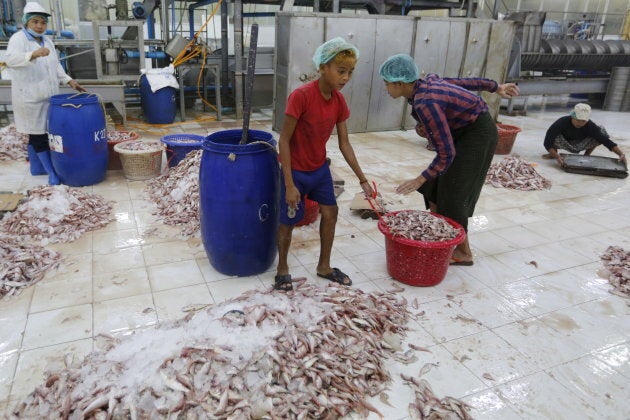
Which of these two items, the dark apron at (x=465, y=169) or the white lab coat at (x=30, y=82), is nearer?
the dark apron at (x=465, y=169)

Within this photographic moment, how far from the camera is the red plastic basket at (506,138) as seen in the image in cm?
773

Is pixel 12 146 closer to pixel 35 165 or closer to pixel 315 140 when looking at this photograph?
pixel 35 165

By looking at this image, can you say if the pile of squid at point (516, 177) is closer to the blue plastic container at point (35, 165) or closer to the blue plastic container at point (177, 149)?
the blue plastic container at point (177, 149)

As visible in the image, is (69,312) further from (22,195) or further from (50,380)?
(22,195)

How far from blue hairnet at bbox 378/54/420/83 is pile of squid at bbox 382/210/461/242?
1121mm

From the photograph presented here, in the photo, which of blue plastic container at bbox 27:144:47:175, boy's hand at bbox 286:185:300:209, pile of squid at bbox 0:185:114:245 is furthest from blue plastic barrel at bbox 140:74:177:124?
boy's hand at bbox 286:185:300:209

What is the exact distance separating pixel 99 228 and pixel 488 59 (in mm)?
8295

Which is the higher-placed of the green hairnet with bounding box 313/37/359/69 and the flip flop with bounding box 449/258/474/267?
the green hairnet with bounding box 313/37/359/69

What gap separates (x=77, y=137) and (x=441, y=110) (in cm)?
422

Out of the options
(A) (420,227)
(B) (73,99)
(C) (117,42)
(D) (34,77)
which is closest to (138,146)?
(B) (73,99)

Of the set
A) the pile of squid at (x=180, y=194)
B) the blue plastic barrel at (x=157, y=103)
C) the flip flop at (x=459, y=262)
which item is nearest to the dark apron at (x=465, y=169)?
the flip flop at (x=459, y=262)

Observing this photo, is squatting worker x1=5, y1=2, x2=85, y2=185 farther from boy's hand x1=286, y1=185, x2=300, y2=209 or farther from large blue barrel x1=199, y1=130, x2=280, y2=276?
boy's hand x1=286, y1=185, x2=300, y2=209

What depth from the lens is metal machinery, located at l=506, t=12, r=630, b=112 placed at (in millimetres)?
11070

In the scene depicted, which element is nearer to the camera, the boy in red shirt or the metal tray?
the boy in red shirt
